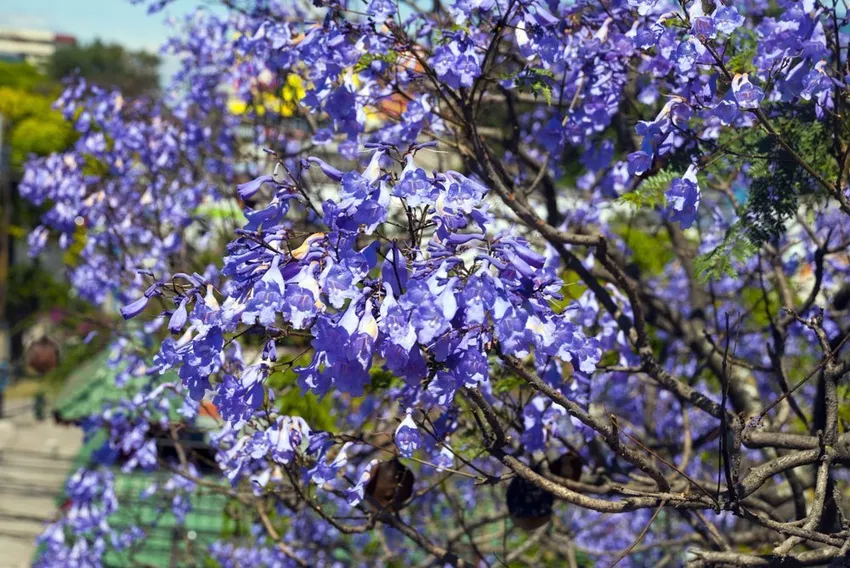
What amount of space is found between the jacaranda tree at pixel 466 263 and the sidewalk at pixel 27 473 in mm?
2418

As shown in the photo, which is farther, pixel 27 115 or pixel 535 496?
pixel 27 115

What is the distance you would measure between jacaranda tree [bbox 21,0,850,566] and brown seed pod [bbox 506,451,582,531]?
14 mm

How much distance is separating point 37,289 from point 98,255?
2210cm

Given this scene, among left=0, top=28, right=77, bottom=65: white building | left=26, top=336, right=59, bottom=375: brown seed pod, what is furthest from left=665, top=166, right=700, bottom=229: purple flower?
left=0, top=28, right=77, bottom=65: white building

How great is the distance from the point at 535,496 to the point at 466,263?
1.72m

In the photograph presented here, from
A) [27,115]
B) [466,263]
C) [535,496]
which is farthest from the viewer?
[27,115]

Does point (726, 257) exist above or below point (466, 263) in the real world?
above

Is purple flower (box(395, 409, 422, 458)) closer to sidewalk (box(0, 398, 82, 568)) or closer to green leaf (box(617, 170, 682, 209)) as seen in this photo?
green leaf (box(617, 170, 682, 209))

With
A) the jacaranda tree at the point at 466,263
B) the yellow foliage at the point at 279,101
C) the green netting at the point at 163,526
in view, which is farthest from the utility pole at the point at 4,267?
the jacaranda tree at the point at 466,263

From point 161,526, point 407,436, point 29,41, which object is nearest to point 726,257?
point 407,436

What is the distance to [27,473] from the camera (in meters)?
15.6

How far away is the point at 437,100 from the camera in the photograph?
3.50 meters

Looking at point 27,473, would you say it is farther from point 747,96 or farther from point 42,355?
point 747,96

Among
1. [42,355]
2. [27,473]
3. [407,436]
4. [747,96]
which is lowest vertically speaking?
[407,436]
